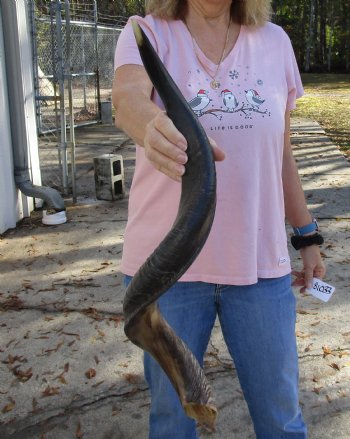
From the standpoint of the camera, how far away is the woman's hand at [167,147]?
1.18 m

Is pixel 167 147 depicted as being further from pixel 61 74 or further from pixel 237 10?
pixel 61 74

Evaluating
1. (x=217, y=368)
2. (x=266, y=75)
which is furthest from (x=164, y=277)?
(x=217, y=368)

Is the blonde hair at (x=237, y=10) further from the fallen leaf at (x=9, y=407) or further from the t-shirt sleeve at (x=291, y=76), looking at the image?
the fallen leaf at (x=9, y=407)

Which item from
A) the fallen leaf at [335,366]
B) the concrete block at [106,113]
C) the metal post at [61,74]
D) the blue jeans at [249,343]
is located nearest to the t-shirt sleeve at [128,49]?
the blue jeans at [249,343]

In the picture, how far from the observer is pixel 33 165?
709 centimetres

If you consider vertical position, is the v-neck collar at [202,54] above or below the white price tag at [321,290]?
above

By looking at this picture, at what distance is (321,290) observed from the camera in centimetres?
230

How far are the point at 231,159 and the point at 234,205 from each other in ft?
0.48

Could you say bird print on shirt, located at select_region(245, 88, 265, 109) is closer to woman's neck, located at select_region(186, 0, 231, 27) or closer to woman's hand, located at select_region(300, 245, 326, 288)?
woman's neck, located at select_region(186, 0, 231, 27)

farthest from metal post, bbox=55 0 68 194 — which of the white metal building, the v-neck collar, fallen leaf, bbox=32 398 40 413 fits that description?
the v-neck collar

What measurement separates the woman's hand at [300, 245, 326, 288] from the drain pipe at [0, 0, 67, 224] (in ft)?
14.8

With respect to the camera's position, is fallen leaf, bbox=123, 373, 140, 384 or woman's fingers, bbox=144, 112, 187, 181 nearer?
woman's fingers, bbox=144, 112, 187, 181

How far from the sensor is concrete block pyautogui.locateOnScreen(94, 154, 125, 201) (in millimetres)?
7383

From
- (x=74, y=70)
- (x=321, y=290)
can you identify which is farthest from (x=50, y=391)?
(x=74, y=70)
